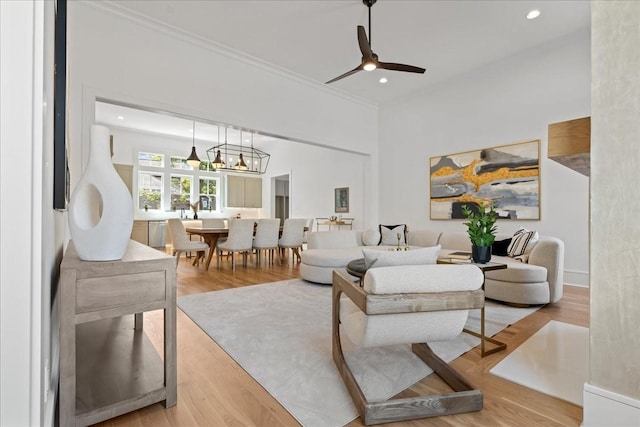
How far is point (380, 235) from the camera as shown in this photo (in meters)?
5.44

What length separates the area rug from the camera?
5.33 feet

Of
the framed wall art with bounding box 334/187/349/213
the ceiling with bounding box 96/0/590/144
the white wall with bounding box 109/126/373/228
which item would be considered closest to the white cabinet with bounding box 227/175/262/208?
the white wall with bounding box 109/126/373/228

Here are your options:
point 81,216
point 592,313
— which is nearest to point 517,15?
point 592,313

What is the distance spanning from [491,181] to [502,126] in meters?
0.91

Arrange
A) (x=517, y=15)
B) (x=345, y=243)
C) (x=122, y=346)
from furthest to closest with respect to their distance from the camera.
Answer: (x=345, y=243) < (x=517, y=15) < (x=122, y=346)

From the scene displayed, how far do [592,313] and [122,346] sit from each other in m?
2.76

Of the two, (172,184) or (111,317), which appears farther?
(172,184)

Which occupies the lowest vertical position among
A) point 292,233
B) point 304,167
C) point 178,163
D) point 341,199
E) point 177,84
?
point 292,233

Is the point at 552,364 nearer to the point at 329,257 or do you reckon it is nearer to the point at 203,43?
the point at 329,257

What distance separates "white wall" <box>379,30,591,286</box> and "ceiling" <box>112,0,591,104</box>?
336mm

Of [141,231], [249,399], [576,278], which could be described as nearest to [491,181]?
[576,278]

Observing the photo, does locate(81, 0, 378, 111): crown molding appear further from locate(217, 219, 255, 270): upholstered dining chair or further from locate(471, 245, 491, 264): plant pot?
locate(471, 245, 491, 264): plant pot

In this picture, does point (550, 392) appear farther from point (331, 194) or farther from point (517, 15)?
point (331, 194)

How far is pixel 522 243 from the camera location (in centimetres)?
382
